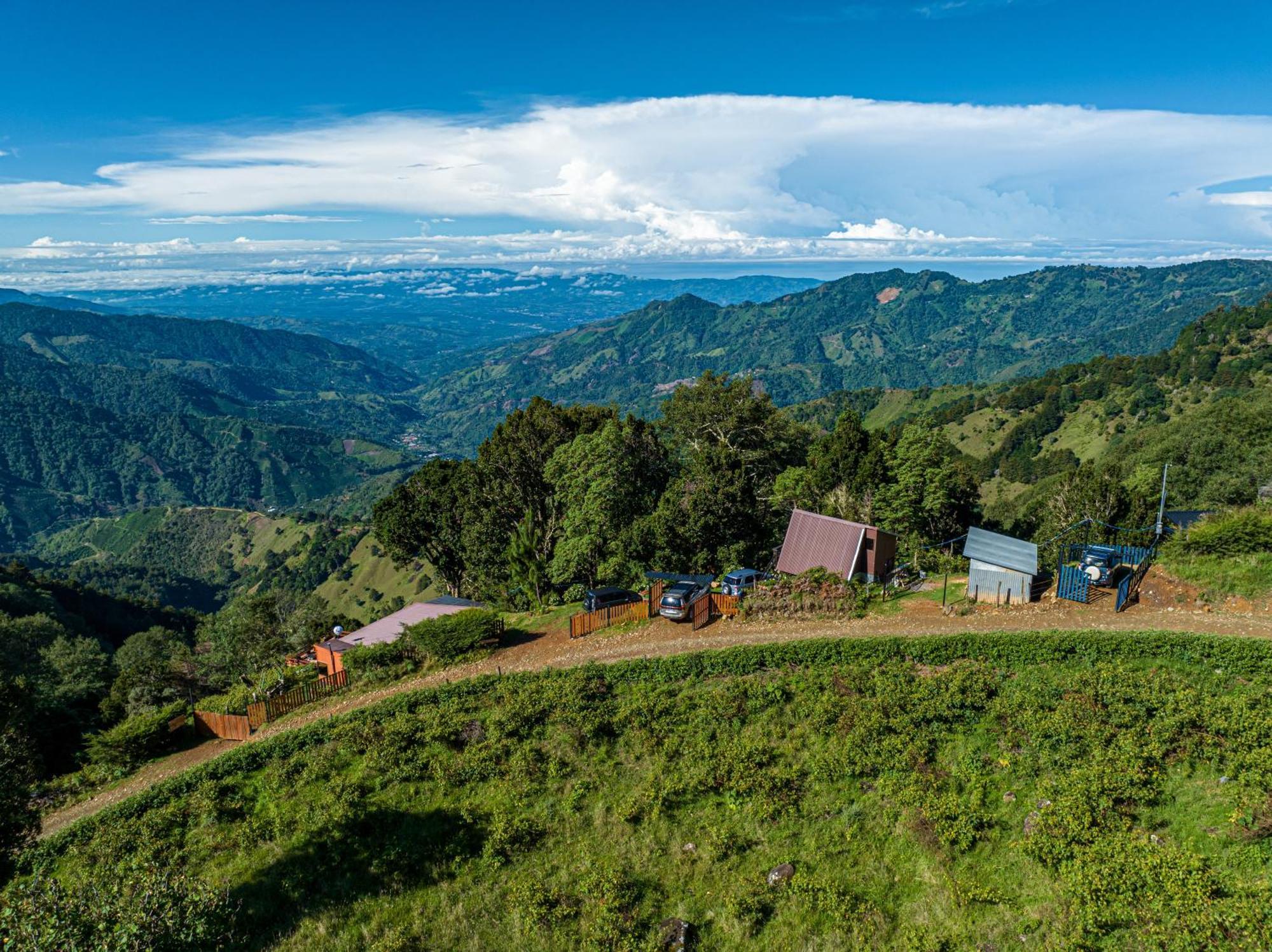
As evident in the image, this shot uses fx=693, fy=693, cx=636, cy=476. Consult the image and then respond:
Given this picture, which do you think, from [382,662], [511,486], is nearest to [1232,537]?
[382,662]

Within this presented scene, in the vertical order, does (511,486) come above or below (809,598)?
above

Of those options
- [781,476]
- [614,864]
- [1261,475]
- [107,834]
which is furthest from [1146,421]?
[107,834]

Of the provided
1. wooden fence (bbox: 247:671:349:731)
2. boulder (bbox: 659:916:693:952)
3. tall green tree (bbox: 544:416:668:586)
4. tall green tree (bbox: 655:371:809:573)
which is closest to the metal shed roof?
tall green tree (bbox: 655:371:809:573)

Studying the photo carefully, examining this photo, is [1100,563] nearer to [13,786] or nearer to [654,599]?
[654,599]

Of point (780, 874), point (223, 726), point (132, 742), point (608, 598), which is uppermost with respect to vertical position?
point (608, 598)

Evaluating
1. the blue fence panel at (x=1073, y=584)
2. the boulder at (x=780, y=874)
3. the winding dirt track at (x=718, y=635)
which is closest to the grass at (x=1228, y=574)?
the winding dirt track at (x=718, y=635)

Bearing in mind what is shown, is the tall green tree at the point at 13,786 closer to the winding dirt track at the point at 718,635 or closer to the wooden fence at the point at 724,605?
the winding dirt track at the point at 718,635
